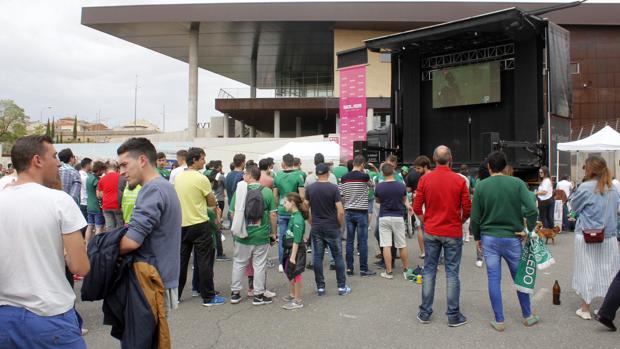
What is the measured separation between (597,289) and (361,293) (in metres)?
2.76

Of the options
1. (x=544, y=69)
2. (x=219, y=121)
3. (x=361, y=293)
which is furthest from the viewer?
(x=219, y=121)

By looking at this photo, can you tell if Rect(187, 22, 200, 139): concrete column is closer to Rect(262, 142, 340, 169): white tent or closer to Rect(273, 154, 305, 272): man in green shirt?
Rect(262, 142, 340, 169): white tent

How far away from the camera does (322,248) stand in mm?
6480

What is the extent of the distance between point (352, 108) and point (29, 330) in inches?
625

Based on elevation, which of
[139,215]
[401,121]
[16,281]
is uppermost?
[401,121]

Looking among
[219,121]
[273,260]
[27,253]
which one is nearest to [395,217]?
[273,260]

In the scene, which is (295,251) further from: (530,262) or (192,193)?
(530,262)

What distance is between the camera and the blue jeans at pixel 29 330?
2.26 meters

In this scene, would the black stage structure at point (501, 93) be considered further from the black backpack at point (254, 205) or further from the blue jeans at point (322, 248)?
the black backpack at point (254, 205)

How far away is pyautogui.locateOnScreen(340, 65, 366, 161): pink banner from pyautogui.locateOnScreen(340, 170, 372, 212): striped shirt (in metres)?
9.54

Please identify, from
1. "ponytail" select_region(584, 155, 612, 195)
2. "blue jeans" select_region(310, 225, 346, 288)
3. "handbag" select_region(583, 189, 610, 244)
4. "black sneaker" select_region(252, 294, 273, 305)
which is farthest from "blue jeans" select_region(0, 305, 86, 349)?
"ponytail" select_region(584, 155, 612, 195)

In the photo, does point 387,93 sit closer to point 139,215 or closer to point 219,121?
point 219,121

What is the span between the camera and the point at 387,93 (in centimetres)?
3216

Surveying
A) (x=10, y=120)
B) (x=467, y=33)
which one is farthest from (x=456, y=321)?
(x=10, y=120)
